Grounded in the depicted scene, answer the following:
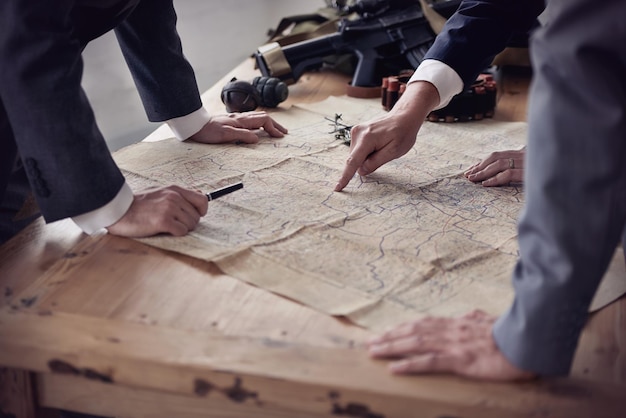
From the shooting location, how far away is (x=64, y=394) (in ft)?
2.95

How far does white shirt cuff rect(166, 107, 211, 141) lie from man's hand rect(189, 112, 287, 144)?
0.01 metres

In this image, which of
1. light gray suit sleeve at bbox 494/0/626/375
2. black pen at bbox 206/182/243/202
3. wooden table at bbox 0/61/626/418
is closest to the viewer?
light gray suit sleeve at bbox 494/0/626/375

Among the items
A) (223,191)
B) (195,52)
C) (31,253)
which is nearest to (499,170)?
(223,191)

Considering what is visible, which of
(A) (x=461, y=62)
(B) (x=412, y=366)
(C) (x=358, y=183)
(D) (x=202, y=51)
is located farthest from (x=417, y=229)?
(D) (x=202, y=51)

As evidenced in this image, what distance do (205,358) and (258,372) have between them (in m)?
0.07

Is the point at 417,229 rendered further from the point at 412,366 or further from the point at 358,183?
the point at 412,366

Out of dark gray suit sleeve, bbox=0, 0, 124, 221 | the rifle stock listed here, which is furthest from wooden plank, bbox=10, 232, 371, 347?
the rifle stock

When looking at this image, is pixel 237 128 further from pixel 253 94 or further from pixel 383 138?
pixel 383 138

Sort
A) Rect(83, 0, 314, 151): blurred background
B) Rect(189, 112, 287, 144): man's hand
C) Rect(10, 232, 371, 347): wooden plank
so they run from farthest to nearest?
Rect(83, 0, 314, 151): blurred background, Rect(189, 112, 287, 144): man's hand, Rect(10, 232, 371, 347): wooden plank

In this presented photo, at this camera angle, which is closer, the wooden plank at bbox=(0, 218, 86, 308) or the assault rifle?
the wooden plank at bbox=(0, 218, 86, 308)

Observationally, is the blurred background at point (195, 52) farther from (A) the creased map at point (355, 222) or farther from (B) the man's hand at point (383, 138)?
(B) the man's hand at point (383, 138)

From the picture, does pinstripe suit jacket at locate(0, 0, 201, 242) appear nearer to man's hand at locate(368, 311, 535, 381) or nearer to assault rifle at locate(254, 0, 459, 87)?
man's hand at locate(368, 311, 535, 381)

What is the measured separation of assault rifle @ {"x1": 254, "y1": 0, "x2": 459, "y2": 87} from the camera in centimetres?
194

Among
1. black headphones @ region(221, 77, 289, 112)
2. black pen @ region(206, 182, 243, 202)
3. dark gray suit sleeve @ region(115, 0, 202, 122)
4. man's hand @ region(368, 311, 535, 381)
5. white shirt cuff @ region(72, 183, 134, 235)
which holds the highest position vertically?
dark gray suit sleeve @ region(115, 0, 202, 122)
